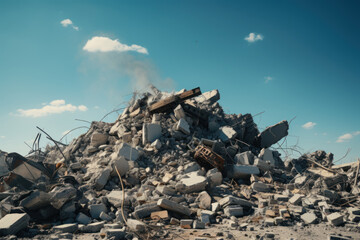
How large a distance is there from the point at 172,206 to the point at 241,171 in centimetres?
325

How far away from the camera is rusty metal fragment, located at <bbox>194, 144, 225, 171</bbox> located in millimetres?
8062

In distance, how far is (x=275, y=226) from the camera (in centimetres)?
511

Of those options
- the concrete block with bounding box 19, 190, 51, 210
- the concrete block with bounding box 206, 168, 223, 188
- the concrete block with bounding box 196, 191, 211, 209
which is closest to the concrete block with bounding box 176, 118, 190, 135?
the concrete block with bounding box 206, 168, 223, 188

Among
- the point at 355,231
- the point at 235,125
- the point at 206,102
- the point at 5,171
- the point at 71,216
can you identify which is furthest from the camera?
the point at 206,102

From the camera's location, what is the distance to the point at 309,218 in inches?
211

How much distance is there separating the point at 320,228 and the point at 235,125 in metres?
5.99

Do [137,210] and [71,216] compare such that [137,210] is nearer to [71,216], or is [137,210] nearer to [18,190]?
[71,216]

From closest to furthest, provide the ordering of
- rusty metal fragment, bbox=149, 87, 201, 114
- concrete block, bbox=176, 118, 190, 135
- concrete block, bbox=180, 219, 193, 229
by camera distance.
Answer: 1. concrete block, bbox=180, 219, 193, 229
2. concrete block, bbox=176, 118, 190, 135
3. rusty metal fragment, bbox=149, 87, 201, 114

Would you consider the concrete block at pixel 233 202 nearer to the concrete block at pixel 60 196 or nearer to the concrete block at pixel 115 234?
the concrete block at pixel 115 234

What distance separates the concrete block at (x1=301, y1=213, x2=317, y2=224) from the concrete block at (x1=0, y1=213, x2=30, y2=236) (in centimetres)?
522

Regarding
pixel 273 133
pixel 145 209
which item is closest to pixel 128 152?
pixel 145 209

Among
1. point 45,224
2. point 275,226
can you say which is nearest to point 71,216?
point 45,224

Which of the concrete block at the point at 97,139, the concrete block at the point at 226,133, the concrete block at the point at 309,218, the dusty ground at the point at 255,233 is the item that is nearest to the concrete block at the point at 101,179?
the dusty ground at the point at 255,233

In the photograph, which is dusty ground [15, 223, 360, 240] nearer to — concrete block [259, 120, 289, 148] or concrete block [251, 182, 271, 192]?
concrete block [251, 182, 271, 192]
